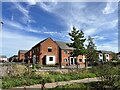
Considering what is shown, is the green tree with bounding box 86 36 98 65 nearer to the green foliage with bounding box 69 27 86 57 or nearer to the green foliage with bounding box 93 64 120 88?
the green foliage with bounding box 69 27 86 57

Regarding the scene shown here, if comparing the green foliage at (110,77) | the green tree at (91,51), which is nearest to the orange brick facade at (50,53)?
the green tree at (91,51)

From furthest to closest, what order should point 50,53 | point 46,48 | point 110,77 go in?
point 50,53, point 46,48, point 110,77

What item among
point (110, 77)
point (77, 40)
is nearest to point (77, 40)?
point (77, 40)

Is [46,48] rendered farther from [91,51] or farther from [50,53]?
[91,51]

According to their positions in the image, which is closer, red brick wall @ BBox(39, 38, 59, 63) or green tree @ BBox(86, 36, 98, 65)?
green tree @ BBox(86, 36, 98, 65)

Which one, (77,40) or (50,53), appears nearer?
(77,40)

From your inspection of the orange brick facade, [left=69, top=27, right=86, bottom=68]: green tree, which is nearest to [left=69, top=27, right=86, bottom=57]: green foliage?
[left=69, top=27, right=86, bottom=68]: green tree

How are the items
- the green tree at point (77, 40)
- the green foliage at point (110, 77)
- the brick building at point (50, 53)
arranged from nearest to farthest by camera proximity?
the green foliage at point (110, 77), the green tree at point (77, 40), the brick building at point (50, 53)

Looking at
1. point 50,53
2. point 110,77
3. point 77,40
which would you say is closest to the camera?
point 110,77

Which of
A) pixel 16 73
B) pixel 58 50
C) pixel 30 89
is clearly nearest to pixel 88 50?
pixel 58 50

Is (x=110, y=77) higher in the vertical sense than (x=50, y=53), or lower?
lower

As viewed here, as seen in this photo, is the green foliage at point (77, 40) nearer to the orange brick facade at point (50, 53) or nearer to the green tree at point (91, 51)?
the green tree at point (91, 51)

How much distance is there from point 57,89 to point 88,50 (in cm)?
2893

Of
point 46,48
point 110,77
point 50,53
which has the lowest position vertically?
point 110,77
